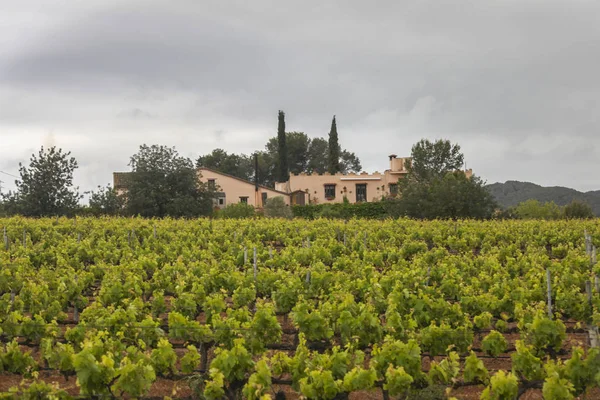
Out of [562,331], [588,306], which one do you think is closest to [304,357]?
[562,331]

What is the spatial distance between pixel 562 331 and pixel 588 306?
6.28ft

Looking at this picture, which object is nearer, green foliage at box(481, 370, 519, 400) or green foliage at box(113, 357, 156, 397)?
green foliage at box(481, 370, 519, 400)

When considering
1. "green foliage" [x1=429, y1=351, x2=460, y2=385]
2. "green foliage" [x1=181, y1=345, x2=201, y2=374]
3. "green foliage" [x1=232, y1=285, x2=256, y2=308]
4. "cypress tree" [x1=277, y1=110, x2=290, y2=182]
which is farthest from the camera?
"cypress tree" [x1=277, y1=110, x2=290, y2=182]

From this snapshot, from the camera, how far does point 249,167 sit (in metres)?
74.8

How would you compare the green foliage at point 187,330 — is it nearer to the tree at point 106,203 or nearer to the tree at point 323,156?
the tree at point 106,203

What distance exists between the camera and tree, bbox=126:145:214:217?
4131 cm

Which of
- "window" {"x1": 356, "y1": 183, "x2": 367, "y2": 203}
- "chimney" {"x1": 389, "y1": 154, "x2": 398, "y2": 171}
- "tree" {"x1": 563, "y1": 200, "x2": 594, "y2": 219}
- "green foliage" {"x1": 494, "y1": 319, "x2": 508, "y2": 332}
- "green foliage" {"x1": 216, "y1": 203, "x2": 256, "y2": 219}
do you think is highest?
"chimney" {"x1": 389, "y1": 154, "x2": 398, "y2": 171}

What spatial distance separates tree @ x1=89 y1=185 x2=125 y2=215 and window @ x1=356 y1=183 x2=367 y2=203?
69.6 feet

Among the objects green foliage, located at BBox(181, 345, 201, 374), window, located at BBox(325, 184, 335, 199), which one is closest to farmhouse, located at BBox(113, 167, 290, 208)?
window, located at BBox(325, 184, 335, 199)

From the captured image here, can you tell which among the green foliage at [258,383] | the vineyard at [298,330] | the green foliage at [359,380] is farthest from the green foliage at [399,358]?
the green foliage at [258,383]

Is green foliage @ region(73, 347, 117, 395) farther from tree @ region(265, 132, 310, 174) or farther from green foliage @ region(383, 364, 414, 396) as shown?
tree @ region(265, 132, 310, 174)

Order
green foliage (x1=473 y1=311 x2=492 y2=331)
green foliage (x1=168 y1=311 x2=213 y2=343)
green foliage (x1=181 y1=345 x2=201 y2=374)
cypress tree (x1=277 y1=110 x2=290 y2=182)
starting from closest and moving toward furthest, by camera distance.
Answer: green foliage (x1=181 y1=345 x2=201 y2=374) < green foliage (x1=168 y1=311 x2=213 y2=343) < green foliage (x1=473 y1=311 x2=492 y2=331) < cypress tree (x1=277 y1=110 x2=290 y2=182)

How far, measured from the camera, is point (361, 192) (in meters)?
55.8

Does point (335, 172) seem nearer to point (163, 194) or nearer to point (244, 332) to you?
point (163, 194)
